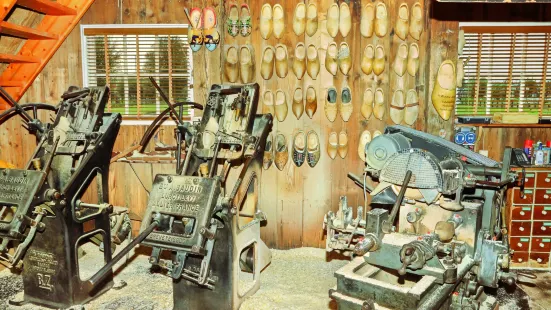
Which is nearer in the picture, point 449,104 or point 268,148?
point 449,104

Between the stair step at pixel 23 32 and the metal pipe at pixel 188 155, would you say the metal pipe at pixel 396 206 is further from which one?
the stair step at pixel 23 32

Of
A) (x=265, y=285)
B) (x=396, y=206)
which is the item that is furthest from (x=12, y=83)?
(x=396, y=206)

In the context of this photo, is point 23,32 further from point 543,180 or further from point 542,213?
A: point 542,213

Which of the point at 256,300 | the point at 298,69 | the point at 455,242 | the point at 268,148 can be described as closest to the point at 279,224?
the point at 268,148

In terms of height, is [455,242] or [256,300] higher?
[455,242]

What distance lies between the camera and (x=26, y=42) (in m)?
4.82

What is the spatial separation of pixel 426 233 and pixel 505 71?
2630 millimetres

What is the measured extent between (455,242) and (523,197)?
2043 mm

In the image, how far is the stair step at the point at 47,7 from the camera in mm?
4074

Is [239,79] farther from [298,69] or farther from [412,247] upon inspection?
[412,247]

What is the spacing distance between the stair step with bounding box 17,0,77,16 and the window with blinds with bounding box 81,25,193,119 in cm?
33

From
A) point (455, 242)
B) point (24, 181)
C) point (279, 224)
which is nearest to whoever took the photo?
point (455, 242)

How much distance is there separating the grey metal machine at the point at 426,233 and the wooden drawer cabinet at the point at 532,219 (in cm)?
124

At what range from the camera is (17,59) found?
14.8 ft
